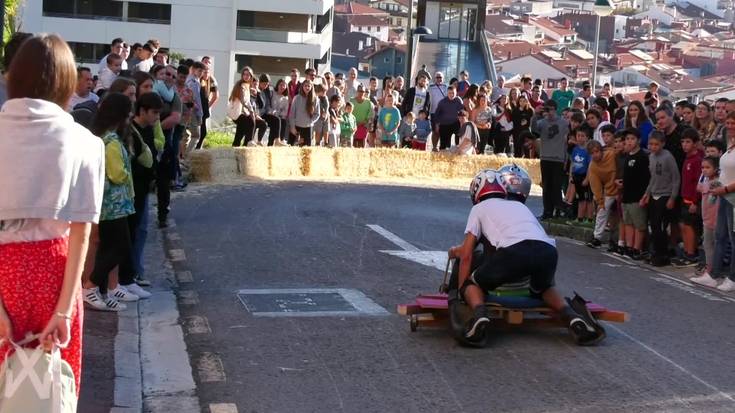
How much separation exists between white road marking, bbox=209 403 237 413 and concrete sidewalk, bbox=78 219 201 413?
105 millimetres

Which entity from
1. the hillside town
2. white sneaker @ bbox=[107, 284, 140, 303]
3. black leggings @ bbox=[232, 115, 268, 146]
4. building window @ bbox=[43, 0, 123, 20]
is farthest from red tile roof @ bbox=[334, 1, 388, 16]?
white sneaker @ bbox=[107, 284, 140, 303]

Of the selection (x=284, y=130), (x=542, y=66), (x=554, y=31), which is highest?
(x=554, y=31)

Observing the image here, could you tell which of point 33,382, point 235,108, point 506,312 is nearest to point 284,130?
point 235,108

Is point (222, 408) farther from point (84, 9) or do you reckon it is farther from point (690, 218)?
point (84, 9)

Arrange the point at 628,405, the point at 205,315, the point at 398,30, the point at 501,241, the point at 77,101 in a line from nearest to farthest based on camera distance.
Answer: the point at 628,405
the point at 501,241
the point at 205,315
the point at 77,101
the point at 398,30

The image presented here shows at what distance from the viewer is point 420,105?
28047 mm

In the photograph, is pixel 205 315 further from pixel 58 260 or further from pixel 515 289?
pixel 58 260

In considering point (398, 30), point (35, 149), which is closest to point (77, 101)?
point (35, 149)

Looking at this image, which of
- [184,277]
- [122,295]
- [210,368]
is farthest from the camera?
[184,277]

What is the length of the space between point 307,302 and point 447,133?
16331 mm

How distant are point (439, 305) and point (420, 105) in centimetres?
1831

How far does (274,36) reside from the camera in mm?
77812

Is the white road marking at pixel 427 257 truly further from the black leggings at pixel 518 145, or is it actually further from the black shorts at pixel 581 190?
the black leggings at pixel 518 145

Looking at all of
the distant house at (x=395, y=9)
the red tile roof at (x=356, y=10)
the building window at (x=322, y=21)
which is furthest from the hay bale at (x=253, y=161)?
the red tile roof at (x=356, y=10)
